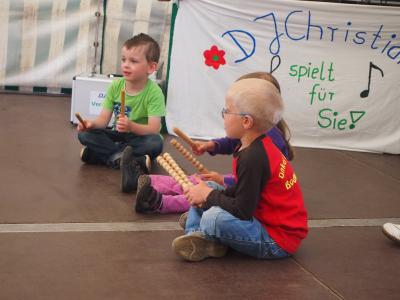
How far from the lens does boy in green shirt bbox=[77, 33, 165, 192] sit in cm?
463

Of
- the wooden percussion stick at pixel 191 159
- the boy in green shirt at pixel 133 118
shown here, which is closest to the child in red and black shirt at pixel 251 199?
the wooden percussion stick at pixel 191 159

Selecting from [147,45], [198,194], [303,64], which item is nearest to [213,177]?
[198,194]

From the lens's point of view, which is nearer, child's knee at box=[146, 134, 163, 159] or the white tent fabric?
child's knee at box=[146, 134, 163, 159]

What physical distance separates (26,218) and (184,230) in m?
0.85

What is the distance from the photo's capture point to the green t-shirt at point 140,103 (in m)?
4.70

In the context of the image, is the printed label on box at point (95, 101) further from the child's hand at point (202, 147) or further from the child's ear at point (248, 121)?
the child's ear at point (248, 121)

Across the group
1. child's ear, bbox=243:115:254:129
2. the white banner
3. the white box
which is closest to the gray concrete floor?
child's ear, bbox=243:115:254:129

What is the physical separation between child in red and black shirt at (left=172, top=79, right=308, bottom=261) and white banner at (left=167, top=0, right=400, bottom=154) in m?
2.70

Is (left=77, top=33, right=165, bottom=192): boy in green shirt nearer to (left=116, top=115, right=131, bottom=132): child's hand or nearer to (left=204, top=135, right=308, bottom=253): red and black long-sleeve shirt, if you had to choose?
(left=116, top=115, right=131, bottom=132): child's hand

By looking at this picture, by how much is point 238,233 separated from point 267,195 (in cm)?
23

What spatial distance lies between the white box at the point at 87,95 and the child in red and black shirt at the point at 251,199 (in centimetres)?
281

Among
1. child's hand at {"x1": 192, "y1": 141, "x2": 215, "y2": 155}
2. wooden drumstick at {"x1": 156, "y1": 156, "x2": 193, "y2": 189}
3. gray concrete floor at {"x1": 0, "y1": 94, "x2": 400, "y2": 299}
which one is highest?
child's hand at {"x1": 192, "y1": 141, "x2": 215, "y2": 155}

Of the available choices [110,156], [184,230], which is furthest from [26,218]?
[110,156]

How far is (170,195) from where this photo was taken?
13.1ft
